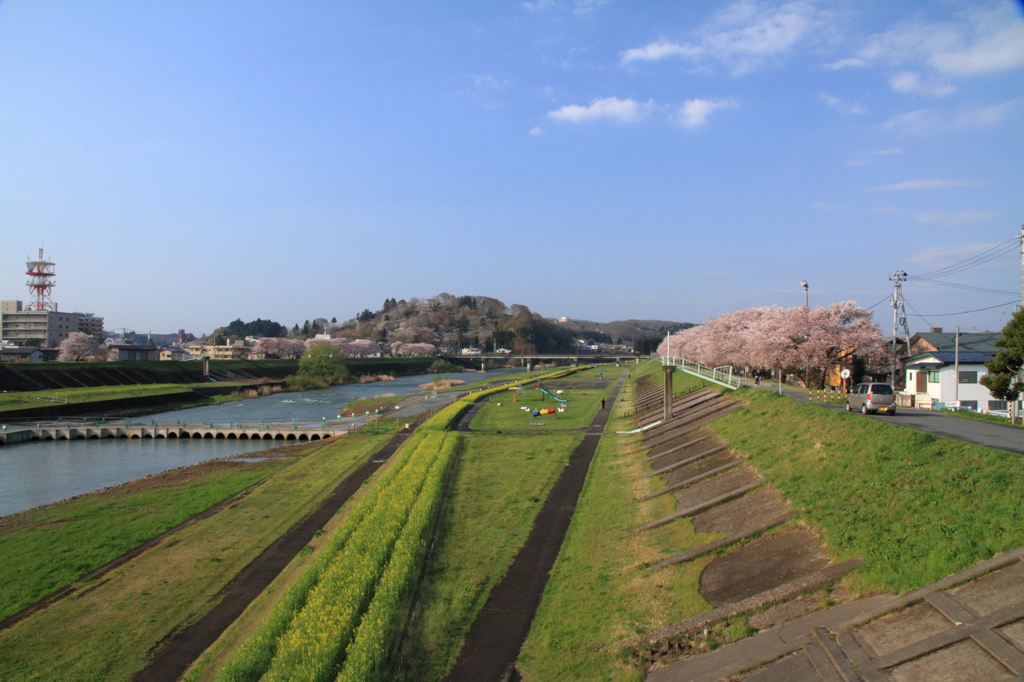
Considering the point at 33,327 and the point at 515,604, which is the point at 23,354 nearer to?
the point at 33,327

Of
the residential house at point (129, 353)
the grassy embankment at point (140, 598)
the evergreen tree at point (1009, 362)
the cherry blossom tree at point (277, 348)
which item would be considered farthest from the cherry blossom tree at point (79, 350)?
the evergreen tree at point (1009, 362)

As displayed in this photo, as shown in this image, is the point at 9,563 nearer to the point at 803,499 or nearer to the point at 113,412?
the point at 803,499

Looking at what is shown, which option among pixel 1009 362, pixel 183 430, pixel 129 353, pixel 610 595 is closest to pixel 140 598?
pixel 610 595

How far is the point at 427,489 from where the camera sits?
70.1 ft

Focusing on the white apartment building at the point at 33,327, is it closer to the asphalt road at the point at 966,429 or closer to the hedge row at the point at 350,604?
the hedge row at the point at 350,604

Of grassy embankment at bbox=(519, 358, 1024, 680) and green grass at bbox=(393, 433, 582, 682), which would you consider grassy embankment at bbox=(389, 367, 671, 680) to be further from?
grassy embankment at bbox=(519, 358, 1024, 680)

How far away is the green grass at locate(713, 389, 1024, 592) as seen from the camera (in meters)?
9.12

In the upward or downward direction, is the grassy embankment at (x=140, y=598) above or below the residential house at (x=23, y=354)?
below

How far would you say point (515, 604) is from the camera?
42.1 feet

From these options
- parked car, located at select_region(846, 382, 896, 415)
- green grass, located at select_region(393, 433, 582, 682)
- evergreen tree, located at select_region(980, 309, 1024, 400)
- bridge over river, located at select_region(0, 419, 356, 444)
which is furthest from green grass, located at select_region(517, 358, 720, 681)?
bridge over river, located at select_region(0, 419, 356, 444)

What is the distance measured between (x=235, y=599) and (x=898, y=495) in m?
14.8

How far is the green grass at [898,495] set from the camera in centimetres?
912

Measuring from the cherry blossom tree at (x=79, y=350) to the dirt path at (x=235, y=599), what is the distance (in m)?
95.3

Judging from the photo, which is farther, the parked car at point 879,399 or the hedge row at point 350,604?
the parked car at point 879,399
